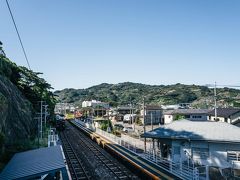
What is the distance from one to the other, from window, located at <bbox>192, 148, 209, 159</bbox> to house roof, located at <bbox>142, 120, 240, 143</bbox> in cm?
109

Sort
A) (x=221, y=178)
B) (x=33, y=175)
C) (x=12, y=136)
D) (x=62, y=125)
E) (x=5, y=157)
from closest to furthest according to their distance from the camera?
(x=33, y=175)
(x=221, y=178)
(x=5, y=157)
(x=12, y=136)
(x=62, y=125)

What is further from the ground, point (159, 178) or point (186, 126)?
point (186, 126)

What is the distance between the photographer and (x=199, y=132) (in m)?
21.9

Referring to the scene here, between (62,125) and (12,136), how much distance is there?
36.6m

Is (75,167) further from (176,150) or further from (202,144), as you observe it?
(202,144)

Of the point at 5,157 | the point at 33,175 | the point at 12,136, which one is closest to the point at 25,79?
the point at 12,136

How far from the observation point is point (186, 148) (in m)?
21.8

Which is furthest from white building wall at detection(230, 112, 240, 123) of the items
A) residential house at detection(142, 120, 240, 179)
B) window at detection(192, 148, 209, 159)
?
window at detection(192, 148, 209, 159)

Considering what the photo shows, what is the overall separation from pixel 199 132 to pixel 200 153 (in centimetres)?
194

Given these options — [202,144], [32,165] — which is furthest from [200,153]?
[32,165]

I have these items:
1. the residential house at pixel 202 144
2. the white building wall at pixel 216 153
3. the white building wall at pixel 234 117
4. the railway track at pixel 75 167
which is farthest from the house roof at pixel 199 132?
the white building wall at pixel 234 117

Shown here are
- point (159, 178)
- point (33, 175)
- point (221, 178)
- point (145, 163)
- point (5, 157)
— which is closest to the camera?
point (33, 175)

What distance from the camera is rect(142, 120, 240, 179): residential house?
1970 centimetres

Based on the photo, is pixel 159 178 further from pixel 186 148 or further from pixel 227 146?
pixel 227 146
